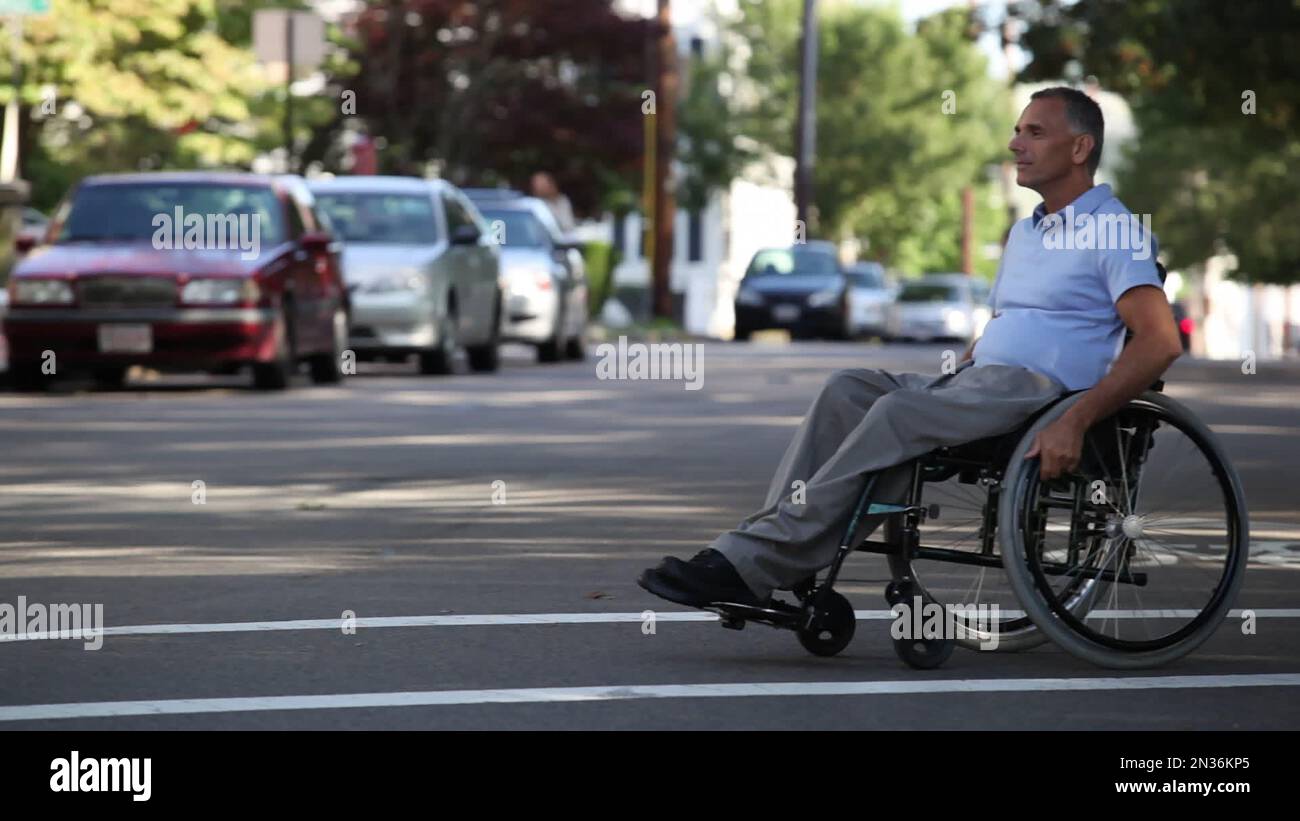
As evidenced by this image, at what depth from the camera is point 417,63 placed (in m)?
50.2

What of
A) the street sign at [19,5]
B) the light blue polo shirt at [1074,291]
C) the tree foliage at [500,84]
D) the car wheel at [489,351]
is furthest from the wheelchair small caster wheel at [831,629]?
the tree foliage at [500,84]

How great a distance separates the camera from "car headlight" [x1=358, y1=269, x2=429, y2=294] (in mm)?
25078

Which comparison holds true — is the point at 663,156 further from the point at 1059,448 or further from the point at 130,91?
the point at 1059,448

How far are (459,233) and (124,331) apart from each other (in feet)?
16.5

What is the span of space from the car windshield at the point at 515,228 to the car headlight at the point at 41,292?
9.79m

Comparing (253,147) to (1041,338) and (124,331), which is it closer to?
(124,331)

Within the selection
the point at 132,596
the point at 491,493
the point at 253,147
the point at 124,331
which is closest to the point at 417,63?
the point at 253,147

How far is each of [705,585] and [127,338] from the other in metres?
14.3

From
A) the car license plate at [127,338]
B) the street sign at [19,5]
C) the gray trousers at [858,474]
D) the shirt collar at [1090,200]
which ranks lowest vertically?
the car license plate at [127,338]

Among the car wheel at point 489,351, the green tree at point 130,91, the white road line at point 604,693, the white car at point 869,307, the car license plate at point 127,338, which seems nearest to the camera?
the white road line at point 604,693

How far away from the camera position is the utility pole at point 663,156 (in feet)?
161

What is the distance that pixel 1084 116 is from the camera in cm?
788

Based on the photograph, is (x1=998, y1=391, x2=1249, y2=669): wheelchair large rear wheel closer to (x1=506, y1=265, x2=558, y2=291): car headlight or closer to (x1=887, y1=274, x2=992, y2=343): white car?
(x1=506, y1=265, x2=558, y2=291): car headlight

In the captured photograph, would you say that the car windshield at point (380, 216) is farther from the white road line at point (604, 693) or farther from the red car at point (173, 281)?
the white road line at point (604, 693)
